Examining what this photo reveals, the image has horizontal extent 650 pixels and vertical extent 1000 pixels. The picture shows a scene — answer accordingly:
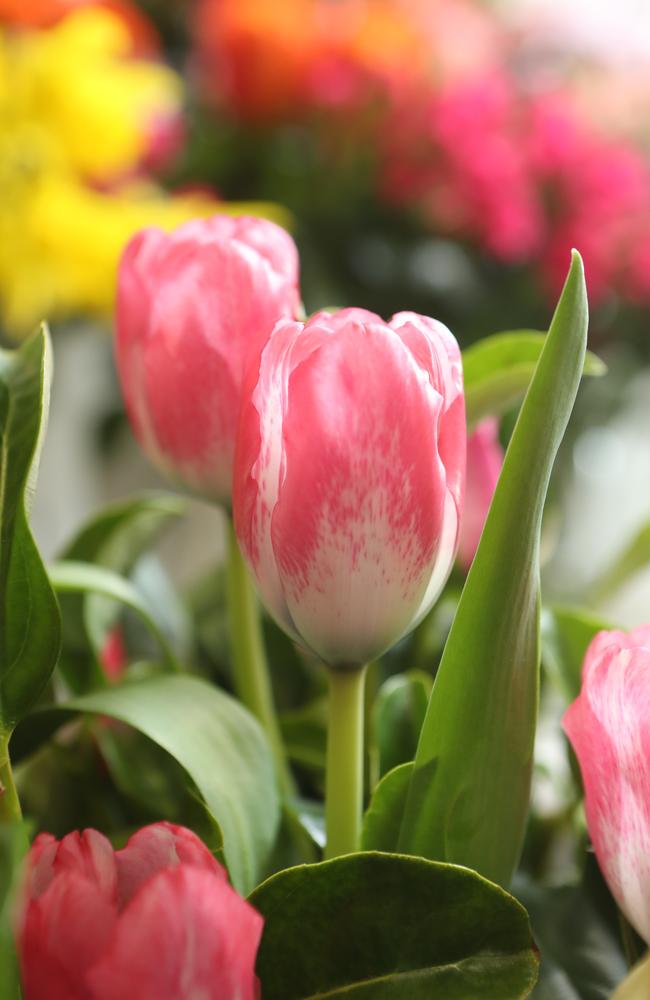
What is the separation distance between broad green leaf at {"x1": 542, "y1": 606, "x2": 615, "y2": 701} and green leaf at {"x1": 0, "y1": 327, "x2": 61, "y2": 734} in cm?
14

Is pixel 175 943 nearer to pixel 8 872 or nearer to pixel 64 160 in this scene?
pixel 8 872

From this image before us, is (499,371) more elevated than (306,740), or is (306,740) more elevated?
(499,371)

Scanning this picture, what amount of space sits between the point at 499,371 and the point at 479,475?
0.05 meters

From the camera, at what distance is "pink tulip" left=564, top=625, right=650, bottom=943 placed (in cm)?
18

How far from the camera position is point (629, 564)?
376 mm

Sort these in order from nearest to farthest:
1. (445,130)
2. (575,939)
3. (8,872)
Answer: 1. (8,872)
2. (575,939)
3. (445,130)

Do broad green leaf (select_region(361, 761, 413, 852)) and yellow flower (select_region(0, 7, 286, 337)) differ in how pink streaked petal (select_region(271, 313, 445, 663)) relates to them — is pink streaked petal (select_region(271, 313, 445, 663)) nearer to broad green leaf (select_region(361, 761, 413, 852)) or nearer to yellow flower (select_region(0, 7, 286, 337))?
broad green leaf (select_region(361, 761, 413, 852))

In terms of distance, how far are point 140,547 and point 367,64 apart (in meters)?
0.58

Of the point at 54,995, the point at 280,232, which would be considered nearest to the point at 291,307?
the point at 280,232

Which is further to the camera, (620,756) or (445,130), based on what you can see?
(445,130)

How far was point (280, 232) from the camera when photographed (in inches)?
9.6

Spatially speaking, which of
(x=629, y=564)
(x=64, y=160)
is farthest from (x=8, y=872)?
(x=64, y=160)

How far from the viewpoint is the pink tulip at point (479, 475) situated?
295 mm

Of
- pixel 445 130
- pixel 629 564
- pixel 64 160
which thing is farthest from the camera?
pixel 445 130
